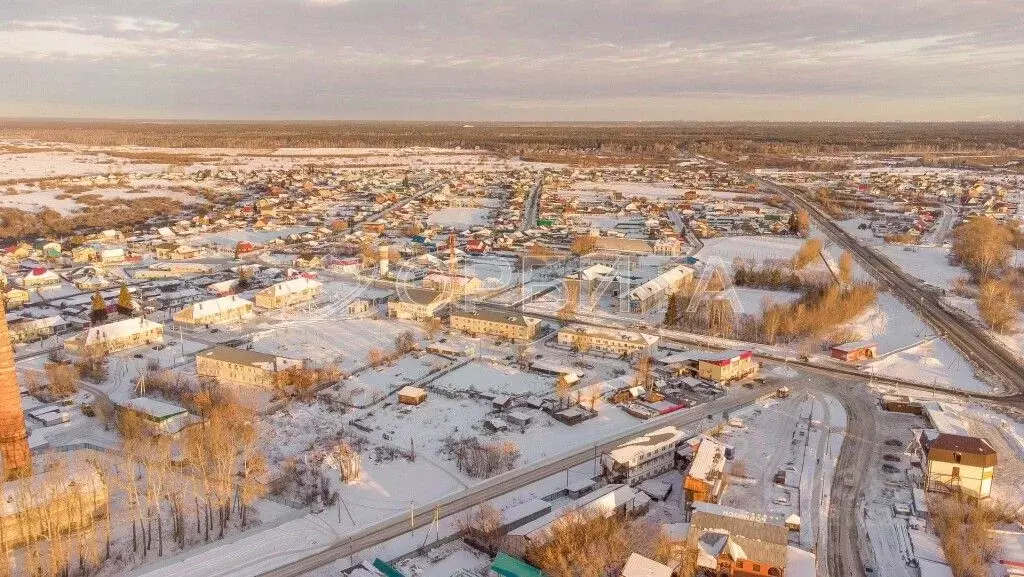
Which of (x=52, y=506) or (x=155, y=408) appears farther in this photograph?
(x=155, y=408)

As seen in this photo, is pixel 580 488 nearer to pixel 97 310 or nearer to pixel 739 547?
pixel 739 547

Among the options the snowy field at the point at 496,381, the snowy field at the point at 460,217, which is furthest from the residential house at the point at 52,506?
the snowy field at the point at 460,217

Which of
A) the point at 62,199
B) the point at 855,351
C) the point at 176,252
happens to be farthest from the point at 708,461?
the point at 62,199

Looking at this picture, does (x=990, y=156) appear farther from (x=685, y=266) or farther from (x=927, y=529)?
(x=927, y=529)

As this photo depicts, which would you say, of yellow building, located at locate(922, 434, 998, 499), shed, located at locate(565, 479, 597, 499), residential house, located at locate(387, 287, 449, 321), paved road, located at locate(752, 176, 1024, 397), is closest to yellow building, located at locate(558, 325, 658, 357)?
residential house, located at locate(387, 287, 449, 321)

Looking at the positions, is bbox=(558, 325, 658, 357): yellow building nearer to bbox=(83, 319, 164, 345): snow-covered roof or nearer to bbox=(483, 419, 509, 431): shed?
bbox=(483, 419, 509, 431): shed

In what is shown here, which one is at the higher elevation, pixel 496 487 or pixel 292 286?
pixel 292 286

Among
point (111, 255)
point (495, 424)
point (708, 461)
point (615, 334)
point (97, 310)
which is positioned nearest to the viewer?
point (708, 461)
